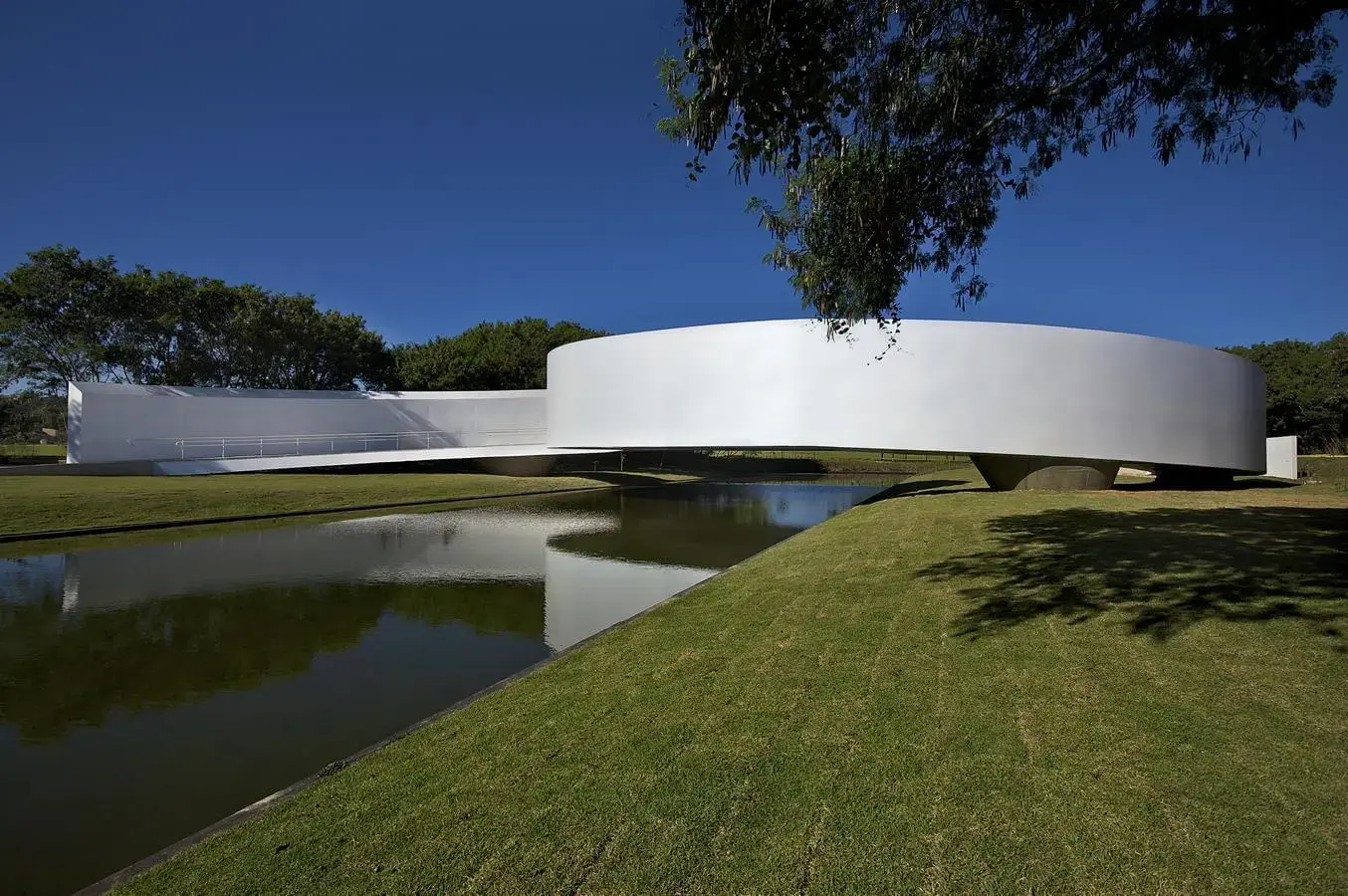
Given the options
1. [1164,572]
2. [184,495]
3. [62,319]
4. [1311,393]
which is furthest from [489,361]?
[1311,393]

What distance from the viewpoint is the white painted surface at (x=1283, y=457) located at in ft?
87.6

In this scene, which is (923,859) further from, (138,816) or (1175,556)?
(1175,556)

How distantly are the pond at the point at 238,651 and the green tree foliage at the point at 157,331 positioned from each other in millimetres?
23775

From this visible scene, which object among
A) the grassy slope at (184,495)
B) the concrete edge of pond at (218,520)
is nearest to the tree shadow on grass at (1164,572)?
the concrete edge of pond at (218,520)

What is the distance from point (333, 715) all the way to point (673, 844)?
362 cm

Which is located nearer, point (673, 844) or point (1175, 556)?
point (673, 844)

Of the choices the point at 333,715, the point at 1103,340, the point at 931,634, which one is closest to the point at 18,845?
the point at 333,715

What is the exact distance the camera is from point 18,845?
3553mm

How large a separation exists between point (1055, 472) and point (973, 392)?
10.3 ft

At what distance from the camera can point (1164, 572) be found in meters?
6.32

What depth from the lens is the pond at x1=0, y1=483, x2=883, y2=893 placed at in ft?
13.1

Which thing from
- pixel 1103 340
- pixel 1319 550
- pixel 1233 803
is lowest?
pixel 1233 803

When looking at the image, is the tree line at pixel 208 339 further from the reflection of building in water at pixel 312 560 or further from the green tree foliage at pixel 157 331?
the reflection of building in water at pixel 312 560

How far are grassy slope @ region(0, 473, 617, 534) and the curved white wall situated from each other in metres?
9.96
